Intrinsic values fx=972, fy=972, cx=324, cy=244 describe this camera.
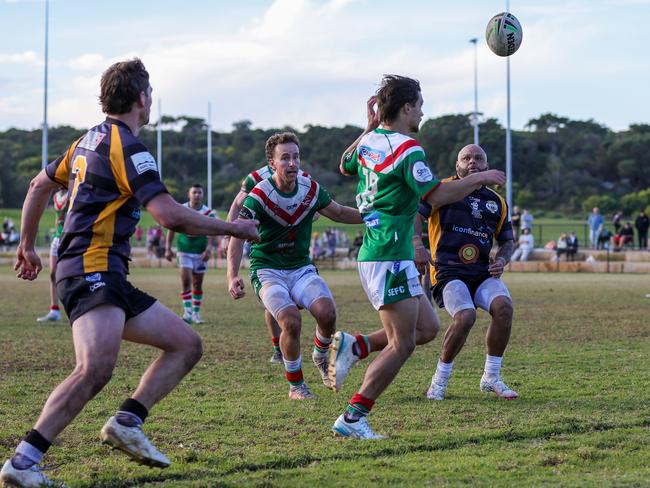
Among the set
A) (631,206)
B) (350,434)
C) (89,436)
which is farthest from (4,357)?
(631,206)

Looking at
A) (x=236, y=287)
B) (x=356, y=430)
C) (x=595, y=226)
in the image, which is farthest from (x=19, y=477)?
(x=595, y=226)

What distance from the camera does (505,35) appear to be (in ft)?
40.4

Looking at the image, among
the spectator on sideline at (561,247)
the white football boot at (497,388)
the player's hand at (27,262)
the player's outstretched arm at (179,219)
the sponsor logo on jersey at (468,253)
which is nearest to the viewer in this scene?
the player's outstretched arm at (179,219)

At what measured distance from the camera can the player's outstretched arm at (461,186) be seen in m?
6.07

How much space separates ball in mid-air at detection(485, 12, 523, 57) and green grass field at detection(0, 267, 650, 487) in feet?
12.1

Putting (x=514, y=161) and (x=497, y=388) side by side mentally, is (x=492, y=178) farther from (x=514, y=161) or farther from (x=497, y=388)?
(x=514, y=161)

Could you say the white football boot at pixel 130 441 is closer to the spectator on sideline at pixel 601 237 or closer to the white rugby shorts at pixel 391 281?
the white rugby shorts at pixel 391 281

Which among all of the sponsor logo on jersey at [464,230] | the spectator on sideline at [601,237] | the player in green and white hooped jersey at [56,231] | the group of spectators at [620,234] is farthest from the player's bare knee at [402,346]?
the spectator on sideline at [601,237]

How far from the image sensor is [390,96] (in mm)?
6422

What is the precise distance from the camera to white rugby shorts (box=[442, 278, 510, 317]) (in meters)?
8.18

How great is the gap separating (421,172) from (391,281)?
2.48 feet

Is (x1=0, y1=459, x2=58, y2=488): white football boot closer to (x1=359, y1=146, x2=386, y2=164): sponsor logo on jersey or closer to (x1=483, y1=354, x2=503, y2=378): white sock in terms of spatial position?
(x1=359, y1=146, x2=386, y2=164): sponsor logo on jersey

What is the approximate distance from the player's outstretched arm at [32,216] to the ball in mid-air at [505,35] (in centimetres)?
801

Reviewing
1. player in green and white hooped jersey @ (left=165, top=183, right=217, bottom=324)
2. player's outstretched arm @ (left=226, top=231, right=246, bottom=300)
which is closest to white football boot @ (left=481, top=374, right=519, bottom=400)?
player's outstretched arm @ (left=226, top=231, right=246, bottom=300)
